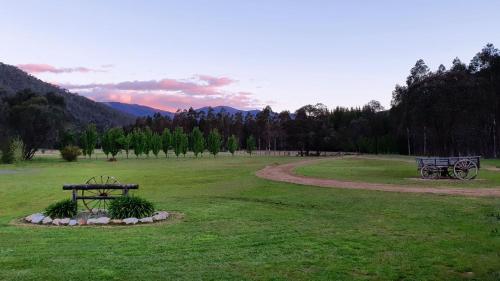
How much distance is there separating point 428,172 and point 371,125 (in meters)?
85.4

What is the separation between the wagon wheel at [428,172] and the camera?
27714 mm

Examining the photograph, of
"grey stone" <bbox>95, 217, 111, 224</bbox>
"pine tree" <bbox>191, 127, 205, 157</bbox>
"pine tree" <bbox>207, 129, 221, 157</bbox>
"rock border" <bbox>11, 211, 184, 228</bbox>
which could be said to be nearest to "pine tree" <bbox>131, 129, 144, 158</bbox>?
"pine tree" <bbox>191, 127, 205, 157</bbox>

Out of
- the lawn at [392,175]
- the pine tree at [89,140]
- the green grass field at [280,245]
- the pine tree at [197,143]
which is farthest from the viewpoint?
the pine tree at [197,143]

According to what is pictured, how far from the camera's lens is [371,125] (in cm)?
11131

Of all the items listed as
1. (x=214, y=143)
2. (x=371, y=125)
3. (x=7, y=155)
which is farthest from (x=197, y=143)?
(x=371, y=125)

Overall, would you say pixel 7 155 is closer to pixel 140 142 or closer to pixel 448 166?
pixel 140 142

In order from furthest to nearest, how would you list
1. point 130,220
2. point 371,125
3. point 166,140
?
point 371,125 < point 166,140 < point 130,220

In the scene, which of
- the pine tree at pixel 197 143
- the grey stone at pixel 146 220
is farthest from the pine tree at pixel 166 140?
the grey stone at pixel 146 220

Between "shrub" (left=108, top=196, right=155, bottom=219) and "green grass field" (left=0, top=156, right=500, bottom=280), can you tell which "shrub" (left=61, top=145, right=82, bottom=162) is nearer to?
"green grass field" (left=0, top=156, right=500, bottom=280)

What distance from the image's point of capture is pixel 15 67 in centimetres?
19650

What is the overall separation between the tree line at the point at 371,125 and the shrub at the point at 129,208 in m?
32.6

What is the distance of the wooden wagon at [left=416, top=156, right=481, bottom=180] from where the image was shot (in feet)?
87.6

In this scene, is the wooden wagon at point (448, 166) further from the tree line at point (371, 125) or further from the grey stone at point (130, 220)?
the grey stone at point (130, 220)

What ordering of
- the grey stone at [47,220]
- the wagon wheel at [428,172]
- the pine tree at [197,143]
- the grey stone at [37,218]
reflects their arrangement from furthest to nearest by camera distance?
1. the pine tree at [197,143]
2. the wagon wheel at [428,172]
3. the grey stone at [37,218]
4. the grey stone at [47,220]
